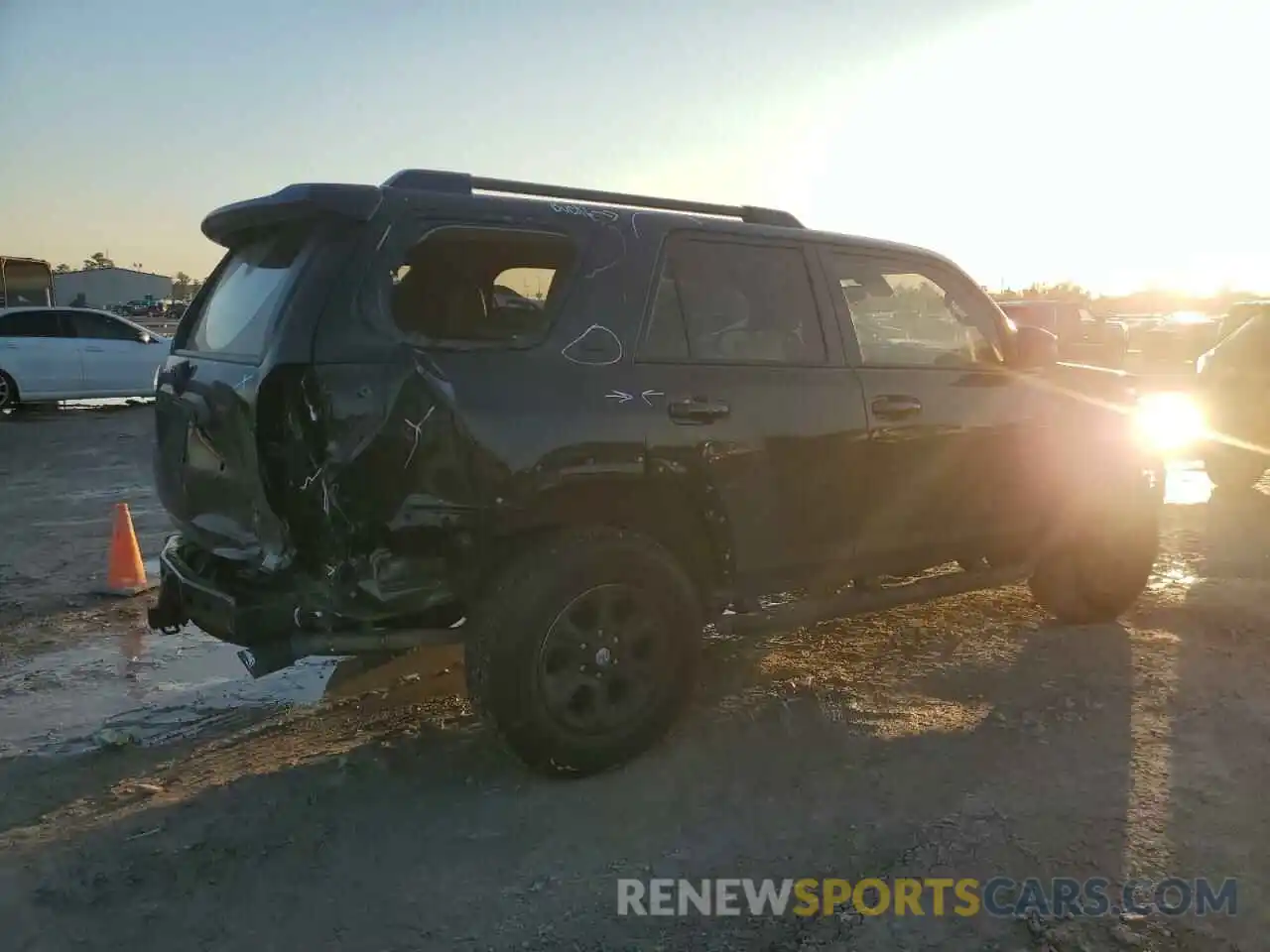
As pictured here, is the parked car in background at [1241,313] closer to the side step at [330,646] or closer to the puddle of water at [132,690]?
the puddle of water at [132,690]

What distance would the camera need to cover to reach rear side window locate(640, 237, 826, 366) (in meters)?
3.83

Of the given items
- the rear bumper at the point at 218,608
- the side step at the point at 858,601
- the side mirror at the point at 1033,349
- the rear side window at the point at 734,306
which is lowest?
the side step at the point at 858,601

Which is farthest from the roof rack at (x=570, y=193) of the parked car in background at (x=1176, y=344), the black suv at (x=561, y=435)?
the parked car in background at (x=1176, y=344)

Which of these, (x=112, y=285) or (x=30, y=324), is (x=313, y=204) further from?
(x=112, y=285)

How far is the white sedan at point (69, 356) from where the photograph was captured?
52.1 ft

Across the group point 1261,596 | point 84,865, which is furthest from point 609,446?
point 1261,596

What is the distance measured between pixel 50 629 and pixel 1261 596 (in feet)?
22.5

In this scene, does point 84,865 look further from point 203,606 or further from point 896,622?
point 896,622

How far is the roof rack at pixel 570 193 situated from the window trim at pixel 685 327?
161mm

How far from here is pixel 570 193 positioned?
4000mm

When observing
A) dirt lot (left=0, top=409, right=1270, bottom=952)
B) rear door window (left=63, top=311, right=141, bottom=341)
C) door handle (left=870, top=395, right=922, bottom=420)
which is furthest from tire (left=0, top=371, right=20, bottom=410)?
door handle (left=870, top=395, right=922, bottom=420)

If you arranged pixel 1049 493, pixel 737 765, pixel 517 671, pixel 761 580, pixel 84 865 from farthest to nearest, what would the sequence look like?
pixel 1049 493 < pixel 761 580 < pixel 737 765 < pixel 517 671 < pixel 84 865

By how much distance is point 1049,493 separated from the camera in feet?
16.2

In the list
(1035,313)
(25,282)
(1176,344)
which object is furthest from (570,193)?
(25,282)
